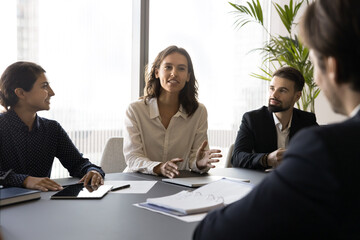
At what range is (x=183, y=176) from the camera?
2.31m

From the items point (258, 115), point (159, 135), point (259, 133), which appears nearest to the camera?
point (159, 135)

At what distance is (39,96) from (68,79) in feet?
4.13

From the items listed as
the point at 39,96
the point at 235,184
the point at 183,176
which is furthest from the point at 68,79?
the point at 235,184

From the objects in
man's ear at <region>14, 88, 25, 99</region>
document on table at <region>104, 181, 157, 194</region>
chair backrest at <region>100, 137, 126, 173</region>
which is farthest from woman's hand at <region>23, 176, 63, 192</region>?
chair backrest at <region>100, 137, 126, 173</region>

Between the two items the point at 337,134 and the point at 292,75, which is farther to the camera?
the point at 292,75

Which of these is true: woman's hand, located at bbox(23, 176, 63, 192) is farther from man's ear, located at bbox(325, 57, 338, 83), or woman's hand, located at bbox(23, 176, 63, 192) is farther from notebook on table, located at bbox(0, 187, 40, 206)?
man's ear, located at bbox(325, 57, 338, 83)

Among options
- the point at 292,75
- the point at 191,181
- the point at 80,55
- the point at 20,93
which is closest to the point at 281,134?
the point at 292,75

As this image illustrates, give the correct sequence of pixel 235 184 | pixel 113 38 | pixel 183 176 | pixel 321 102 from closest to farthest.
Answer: pixel 235 184, pixel 183 176, pixel 113 38, pixel 321 102

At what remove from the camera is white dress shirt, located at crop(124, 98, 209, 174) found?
110 inches

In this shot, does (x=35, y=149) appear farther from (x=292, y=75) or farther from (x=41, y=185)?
(x=292, y=75)

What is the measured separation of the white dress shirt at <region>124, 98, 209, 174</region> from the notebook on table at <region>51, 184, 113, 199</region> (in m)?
0.85

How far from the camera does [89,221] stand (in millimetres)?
1337

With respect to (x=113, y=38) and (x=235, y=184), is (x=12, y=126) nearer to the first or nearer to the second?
(x=235, y=184)

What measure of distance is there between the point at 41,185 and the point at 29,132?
667 millimetres
